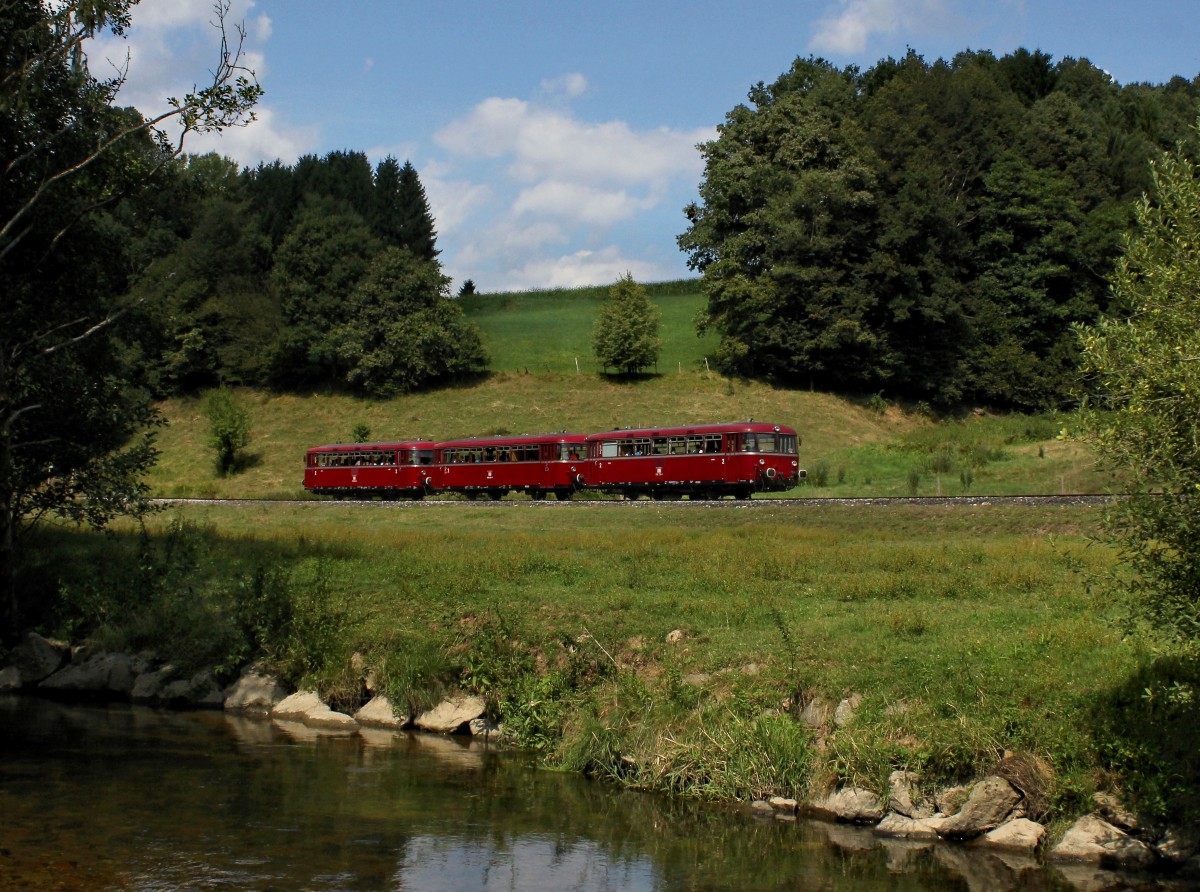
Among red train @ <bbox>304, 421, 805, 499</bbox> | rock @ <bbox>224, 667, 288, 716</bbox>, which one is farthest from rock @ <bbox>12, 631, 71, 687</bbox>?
red train @ <bbox>304, 421, 805, 499</bbox>

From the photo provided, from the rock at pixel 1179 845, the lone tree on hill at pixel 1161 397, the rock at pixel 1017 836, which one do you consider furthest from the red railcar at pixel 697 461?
the rock at pixel 1179 845

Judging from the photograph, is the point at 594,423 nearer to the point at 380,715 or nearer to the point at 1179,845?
the point at 380,715

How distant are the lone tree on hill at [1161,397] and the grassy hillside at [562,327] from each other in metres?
65.7

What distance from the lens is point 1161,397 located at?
10586 millimetres

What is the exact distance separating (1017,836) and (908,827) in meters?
1.14

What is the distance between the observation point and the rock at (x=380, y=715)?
689 inches

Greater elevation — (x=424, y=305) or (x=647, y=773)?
(x=424, y=305)

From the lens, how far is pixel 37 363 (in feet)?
72.8

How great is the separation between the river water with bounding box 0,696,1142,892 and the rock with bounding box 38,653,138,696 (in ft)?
12.2

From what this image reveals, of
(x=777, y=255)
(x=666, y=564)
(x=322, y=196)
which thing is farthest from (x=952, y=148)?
(x=666, y=564)

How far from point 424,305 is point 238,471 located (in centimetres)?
1789

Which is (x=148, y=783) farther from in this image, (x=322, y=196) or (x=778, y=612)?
(x=322, y=196)

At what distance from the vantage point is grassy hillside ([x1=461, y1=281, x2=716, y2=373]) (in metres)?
81.2

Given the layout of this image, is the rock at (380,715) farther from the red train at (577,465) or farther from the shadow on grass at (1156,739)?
the red train at (577,465)
